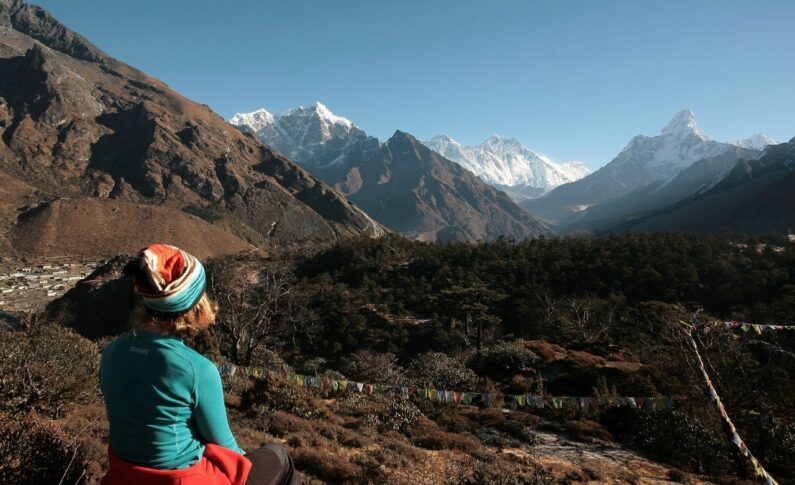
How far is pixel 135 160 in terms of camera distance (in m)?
158

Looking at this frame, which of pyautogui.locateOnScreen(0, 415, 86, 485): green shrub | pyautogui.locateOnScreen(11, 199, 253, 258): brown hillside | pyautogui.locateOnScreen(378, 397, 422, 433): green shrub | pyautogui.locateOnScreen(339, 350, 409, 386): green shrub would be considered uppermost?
pyautogui.locateOnScreen(11, 199, 253, 258): brown hillside

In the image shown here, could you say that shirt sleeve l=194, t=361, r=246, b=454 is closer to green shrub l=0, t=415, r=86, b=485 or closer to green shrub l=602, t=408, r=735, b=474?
green shrub l=0, t=415, r=86, b=485

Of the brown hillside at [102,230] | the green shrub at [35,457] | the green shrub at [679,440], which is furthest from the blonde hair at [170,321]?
the brown hillside at [102,230]

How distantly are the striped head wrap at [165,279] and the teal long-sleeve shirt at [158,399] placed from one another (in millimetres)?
160

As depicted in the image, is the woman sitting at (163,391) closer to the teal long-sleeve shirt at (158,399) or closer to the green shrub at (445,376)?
the teal long-sleeve shirt at (158,399)

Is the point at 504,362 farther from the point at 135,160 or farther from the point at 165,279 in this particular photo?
the point at 135,160

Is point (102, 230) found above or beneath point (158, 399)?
above

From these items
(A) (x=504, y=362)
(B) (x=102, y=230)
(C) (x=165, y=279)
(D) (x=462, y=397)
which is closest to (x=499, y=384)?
(A) (x=504, y=362)

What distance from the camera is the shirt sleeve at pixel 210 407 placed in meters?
2.18

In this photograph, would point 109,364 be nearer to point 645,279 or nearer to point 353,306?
point 353,306

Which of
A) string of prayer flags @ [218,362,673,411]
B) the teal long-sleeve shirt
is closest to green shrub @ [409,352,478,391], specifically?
string of prayer flags @ [218,362,673,411]

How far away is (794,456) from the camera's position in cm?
1153

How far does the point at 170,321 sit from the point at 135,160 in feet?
596

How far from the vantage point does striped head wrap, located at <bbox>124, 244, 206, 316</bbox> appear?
86.7 inches
